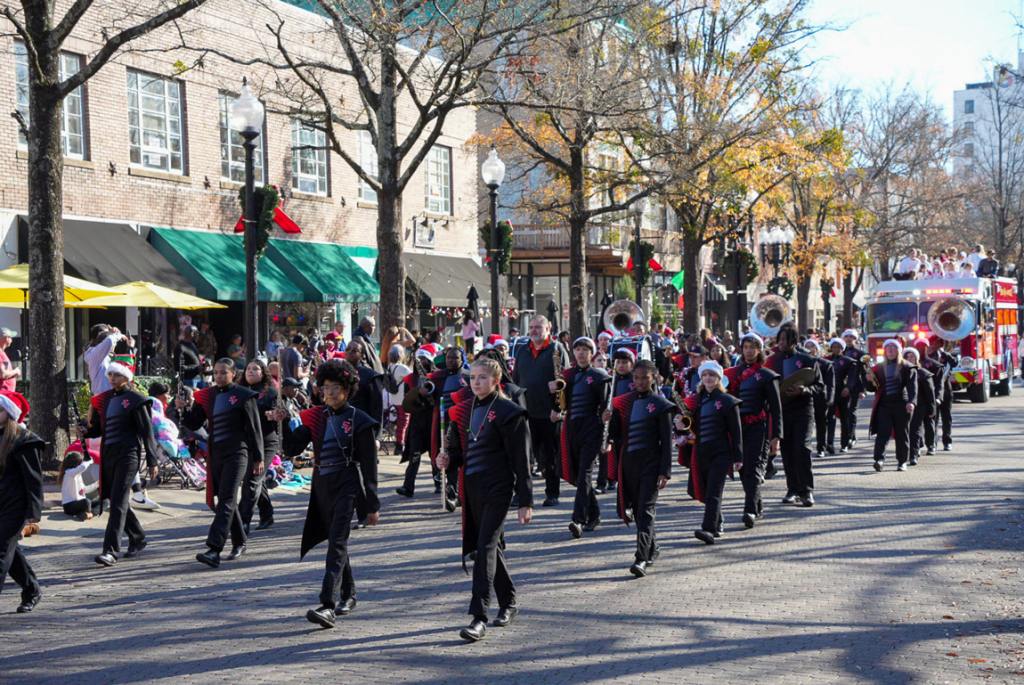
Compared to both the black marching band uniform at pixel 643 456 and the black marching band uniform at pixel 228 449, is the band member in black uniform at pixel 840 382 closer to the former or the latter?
the black marching band uniform at pixel 643 456

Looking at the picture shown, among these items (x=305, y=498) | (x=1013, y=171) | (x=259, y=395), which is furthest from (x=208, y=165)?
(x=1013, y=171)

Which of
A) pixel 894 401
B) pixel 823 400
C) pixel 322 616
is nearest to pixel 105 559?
pixel 322 616

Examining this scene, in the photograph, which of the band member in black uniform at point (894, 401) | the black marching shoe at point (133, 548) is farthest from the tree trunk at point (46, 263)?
the band member in black uniform at point (894, 401)

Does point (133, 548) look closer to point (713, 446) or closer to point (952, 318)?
point (713, 446)

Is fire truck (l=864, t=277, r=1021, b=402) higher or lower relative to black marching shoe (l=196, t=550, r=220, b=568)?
higher

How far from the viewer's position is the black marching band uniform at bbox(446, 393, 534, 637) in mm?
8086

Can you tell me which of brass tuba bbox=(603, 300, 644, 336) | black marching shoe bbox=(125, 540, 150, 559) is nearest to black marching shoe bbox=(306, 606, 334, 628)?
black marching shoe bbox=(125, 540, 150, 559)

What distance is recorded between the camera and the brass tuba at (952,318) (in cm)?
2778

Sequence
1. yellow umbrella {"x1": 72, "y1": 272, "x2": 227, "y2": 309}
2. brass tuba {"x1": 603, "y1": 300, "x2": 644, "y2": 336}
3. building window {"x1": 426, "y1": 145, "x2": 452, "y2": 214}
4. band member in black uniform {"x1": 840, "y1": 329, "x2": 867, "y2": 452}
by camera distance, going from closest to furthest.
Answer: yellow umbrella {"x1": 72, "y1": 272, "x2": 227, "y2": 309} → band member in black uniform {"x1": 840, "y1": 329, "x2": 867, "y2": 452} → brass tuba {"x1": 603, "y1": 300, "x2": 644, "y2": 336} → building window {"x1": 426, "y1": 145, "x2": 452, "y2": 214}

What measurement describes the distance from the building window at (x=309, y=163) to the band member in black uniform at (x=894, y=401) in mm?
15155

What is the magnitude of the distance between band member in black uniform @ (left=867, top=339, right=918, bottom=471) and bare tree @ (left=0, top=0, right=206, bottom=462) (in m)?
10.3

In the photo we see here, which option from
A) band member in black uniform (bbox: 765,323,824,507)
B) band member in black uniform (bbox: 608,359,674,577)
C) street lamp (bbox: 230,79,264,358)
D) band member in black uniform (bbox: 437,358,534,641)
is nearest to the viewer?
band member in black uniform (bbox: 437,358,534,641)

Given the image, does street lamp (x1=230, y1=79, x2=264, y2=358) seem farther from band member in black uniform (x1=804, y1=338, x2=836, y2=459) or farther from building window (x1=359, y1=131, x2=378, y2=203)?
building window (x1=359, y1=131, x2=378, y2=203)

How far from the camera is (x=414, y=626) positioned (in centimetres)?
818
